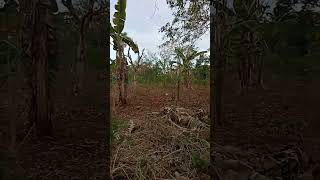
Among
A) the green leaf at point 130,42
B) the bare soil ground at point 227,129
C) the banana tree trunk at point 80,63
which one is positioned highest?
the green leaf at point 130,42

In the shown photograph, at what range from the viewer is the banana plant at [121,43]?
131 inches

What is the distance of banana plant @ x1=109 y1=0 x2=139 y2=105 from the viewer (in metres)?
3.33

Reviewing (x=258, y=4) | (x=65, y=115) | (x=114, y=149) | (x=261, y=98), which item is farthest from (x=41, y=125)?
(x=258, y=4)

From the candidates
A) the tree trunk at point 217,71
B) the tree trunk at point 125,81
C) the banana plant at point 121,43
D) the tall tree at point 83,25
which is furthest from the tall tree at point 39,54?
the tree trunk at point 125,81

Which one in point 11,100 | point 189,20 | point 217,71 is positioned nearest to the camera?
point 11,100

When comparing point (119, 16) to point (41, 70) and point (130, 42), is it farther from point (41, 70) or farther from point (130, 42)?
point (41, 70)

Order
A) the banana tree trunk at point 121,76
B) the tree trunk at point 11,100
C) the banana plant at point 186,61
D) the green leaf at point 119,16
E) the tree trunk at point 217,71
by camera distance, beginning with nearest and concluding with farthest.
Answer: the tree trunk at point 11,100 < the tree trunk at point 217,71 < the green leaf at point 119,16 < the banana plant at point 186,61 < the banana tree trunk at point 121,76

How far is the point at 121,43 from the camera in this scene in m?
3.56

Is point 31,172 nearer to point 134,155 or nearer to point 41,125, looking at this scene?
point 41,125

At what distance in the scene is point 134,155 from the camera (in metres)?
1.95

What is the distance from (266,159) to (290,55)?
462 millimetres

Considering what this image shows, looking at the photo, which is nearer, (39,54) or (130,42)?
(39,54)

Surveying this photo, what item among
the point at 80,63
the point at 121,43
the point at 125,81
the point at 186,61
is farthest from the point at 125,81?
the point at 80,63

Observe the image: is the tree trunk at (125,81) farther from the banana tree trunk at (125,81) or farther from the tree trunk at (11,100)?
the tree trunk at (11,100)
